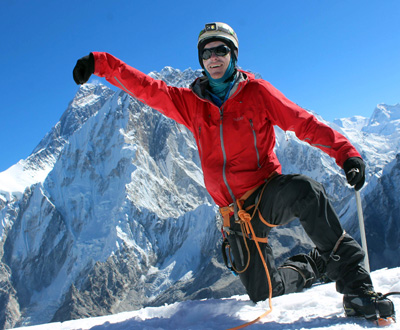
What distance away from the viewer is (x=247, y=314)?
394 centimetres

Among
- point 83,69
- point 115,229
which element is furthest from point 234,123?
point 115,229

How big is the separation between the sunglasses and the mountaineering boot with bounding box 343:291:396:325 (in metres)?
2.86

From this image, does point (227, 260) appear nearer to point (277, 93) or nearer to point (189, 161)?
point (277, 93)

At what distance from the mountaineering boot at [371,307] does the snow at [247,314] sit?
72mm

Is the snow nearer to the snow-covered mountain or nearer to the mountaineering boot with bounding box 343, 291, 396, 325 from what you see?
the mountaineering boot with bounding box 343, 291, 396, 325

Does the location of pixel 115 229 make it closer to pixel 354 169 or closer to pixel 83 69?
pixel 83 69

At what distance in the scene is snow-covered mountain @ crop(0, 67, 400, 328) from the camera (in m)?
146

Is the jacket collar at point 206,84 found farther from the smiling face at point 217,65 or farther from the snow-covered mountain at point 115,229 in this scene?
the snow-covered mountain at point 115,229

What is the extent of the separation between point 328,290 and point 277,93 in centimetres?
232

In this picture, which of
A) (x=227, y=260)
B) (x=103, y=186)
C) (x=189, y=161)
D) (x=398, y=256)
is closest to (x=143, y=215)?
(x=103, y=186)

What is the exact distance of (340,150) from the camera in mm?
3520

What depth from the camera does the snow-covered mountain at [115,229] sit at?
14650cm

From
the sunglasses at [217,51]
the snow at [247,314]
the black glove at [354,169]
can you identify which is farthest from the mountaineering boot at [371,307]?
the sunglasses at [217,51]

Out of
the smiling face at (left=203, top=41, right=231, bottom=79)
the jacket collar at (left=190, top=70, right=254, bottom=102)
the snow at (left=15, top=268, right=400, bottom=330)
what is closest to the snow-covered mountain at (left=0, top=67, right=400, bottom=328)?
the snow at (left=15, top=268, right=400, bottom=330)
